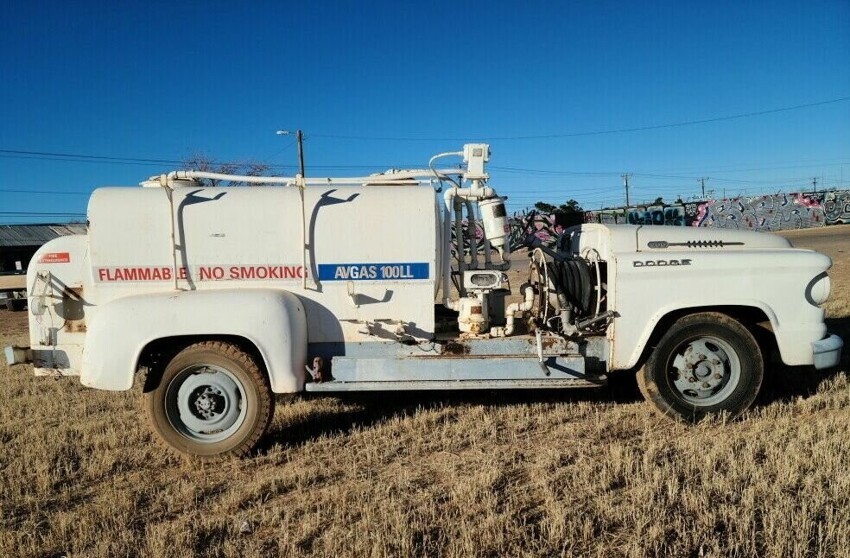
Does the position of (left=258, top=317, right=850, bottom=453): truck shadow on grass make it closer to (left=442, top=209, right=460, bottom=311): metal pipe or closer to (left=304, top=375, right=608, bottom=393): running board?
(left=304, top=375, right=608, bottom=393): running board

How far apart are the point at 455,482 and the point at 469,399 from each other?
1955mm

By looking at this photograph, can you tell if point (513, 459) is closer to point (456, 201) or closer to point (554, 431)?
point (554, 431)

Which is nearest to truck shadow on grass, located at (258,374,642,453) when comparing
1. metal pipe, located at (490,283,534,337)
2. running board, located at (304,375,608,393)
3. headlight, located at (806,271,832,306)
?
running board, located at (304,375,608,393)

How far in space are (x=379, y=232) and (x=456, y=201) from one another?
1.00 meters

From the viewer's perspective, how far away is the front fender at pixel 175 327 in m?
4.52

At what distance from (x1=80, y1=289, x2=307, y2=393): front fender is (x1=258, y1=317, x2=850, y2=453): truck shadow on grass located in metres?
0.85

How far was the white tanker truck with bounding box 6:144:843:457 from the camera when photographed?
187 inches

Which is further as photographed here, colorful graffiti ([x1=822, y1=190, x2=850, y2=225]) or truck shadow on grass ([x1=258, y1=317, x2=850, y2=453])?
colorful graffiti ([x1=822, y1=190, x2=850, y2=225])

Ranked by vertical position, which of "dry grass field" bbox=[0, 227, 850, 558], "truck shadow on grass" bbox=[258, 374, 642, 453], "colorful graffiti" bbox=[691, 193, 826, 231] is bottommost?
"dry grass field" bbox=[0, 227, 850, 558]

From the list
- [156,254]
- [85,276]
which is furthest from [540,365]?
[85,276]

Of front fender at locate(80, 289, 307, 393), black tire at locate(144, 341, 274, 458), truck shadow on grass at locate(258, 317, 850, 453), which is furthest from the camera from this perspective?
truck shadow on grass at locate(258, 317, 850, 453)

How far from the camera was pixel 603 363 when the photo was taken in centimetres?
508

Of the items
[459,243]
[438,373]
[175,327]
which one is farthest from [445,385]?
[175,327]

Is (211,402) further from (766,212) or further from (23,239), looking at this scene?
(766,212)
